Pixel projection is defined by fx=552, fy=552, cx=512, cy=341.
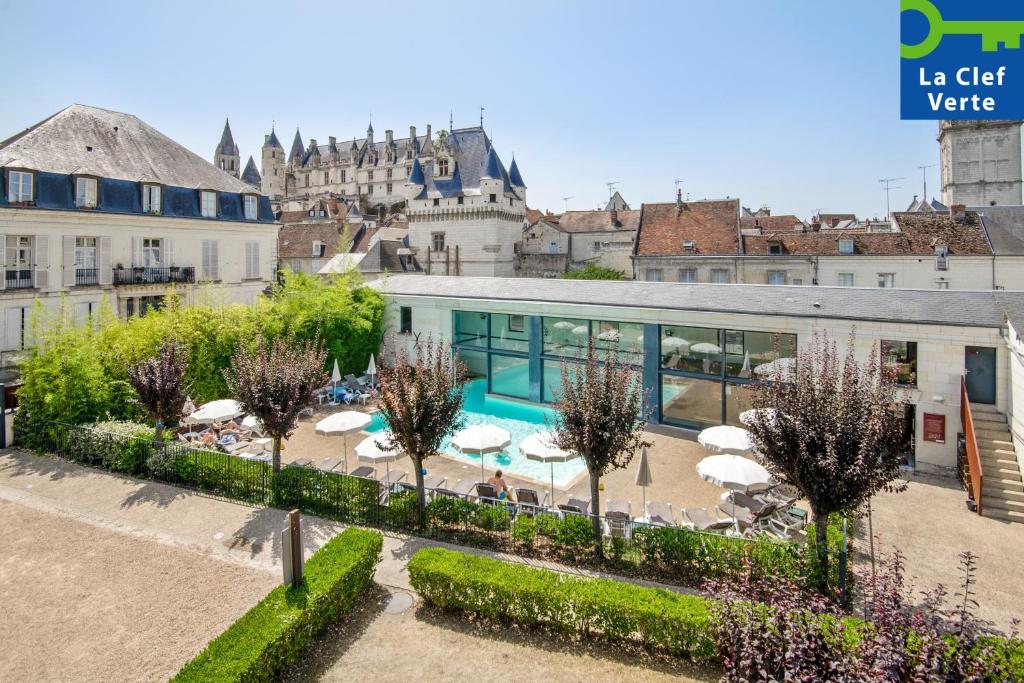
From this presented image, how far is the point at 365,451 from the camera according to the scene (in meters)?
13.6

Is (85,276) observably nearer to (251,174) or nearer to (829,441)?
(829,441)

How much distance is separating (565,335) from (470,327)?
189 inches

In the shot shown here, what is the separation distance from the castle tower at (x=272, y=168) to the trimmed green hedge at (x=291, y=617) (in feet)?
366

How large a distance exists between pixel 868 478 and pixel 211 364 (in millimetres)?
20262

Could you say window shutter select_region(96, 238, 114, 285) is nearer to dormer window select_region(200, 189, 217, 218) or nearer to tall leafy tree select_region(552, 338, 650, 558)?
dormer window select_region(200, 189, 217, 218)

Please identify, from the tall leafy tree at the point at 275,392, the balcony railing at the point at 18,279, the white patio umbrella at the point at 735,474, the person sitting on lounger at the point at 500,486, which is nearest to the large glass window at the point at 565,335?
the person sitting on lounger at the point at 500,486

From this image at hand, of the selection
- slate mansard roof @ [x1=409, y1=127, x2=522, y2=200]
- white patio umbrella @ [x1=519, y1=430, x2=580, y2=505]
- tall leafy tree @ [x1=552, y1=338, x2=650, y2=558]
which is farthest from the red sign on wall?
slate mansard roof @ [x1=409, y1=127, x2=522, y2=200]

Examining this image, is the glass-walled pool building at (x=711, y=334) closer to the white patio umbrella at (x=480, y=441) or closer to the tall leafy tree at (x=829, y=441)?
the tall leafy tree at (x=829, y=441)

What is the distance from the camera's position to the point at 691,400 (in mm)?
19328

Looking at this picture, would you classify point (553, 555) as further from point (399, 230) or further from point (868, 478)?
point (399, 230)

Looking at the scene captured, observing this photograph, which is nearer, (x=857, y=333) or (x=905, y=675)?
(x=905, y=675)

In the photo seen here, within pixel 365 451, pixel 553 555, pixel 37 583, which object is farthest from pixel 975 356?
pixel 37 583

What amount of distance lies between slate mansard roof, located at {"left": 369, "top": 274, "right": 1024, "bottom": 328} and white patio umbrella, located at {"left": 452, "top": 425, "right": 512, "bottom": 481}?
8.67 meters

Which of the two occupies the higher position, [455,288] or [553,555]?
[455,288]
